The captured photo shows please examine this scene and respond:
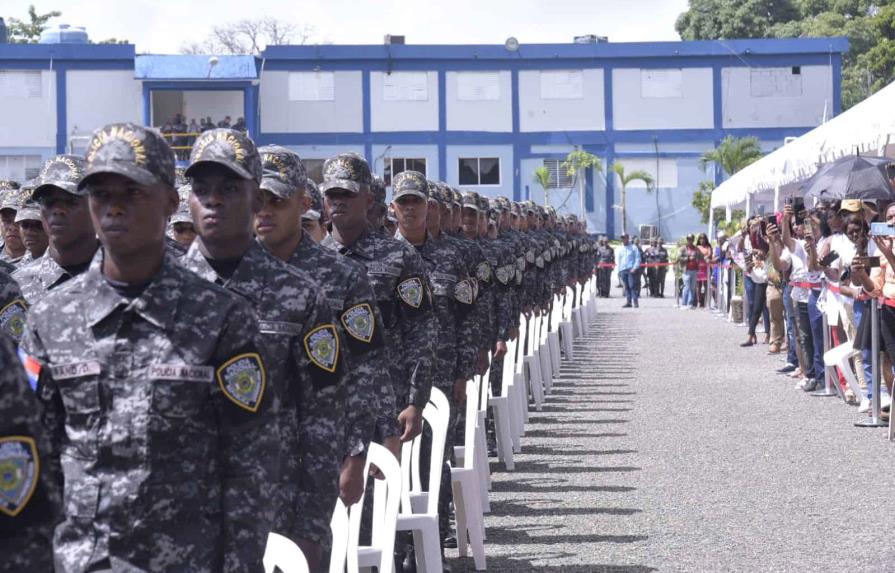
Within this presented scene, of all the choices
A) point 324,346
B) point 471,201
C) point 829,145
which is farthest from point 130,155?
point 829,145

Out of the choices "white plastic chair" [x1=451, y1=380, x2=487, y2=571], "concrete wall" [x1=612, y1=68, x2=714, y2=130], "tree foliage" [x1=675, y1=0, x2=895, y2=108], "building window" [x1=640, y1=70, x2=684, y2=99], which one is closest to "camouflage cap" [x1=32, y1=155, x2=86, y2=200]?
"white plastic chair" [x1=451, y1=380, x2=487, y2=571]

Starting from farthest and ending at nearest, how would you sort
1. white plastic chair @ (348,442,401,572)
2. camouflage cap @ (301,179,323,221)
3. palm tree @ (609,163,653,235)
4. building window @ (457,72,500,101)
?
building window @ (457,72,500,101)
palm tree @ (609,163,653,235)
camouflage cap @ (301,179,323,221)
white plastic chair @ (348,442,401,572)

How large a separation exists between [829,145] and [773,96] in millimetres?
43846

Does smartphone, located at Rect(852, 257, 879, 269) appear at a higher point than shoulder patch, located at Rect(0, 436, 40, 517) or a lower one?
higher

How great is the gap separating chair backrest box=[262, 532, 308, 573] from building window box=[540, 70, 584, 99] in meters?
56.2

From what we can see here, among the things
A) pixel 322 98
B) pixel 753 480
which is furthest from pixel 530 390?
pixel 322 98

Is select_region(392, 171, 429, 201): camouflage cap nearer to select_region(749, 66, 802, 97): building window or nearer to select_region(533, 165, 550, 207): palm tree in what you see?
select_region(533, 165, 550, 207): palm tree

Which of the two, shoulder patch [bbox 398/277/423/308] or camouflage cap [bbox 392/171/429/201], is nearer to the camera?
shoulder patch [bbox 398/277/423/308]

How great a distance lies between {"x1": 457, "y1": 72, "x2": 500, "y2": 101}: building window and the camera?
2349 inches

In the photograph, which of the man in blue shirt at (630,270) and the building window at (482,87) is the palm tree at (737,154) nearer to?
the building window at (482,87)

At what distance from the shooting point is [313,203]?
6.20 m

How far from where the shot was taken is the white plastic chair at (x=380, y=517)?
5.45 metres

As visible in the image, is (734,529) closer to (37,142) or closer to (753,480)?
(753,480)

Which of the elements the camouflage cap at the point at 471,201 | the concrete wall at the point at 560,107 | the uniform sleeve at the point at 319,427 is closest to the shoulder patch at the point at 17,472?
the uniform sleeve at the point at 319,427
